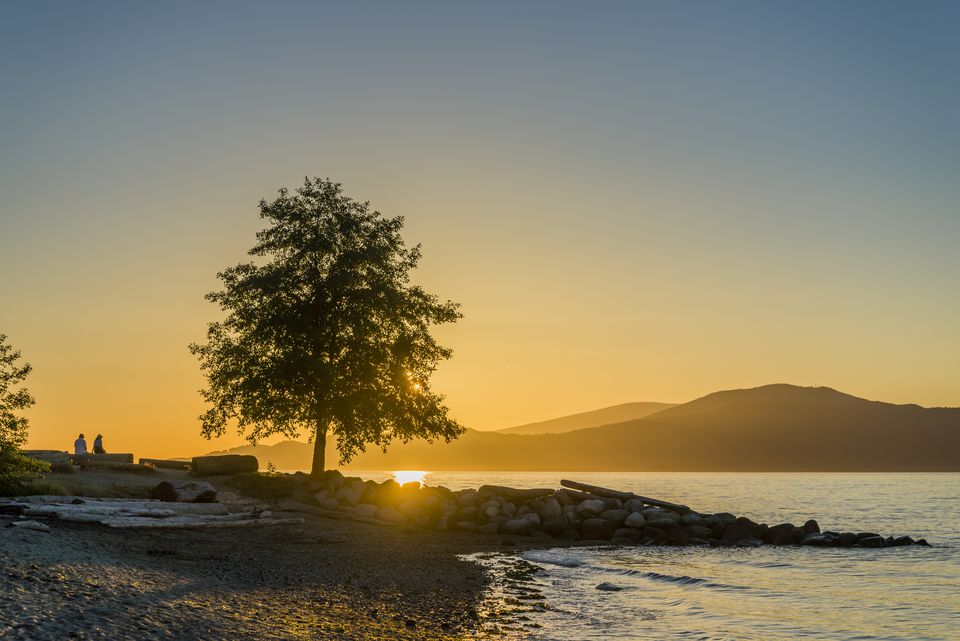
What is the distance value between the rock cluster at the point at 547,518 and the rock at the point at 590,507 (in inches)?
1.9

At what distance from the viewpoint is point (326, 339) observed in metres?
40.1

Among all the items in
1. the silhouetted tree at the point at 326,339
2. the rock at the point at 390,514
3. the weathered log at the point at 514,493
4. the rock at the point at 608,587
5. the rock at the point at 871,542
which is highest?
the silhouetted tree at the point at 326,339

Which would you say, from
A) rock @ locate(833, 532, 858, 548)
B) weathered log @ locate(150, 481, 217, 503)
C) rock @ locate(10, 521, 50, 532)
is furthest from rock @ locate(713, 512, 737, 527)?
rock @ locate(10, 521, 50, 532)

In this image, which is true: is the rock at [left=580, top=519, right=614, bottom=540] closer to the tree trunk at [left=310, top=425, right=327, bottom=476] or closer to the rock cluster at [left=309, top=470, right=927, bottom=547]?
the rock cluster at [left=309, top=470, right=927, bottom=547]

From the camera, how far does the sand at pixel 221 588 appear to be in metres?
11.5

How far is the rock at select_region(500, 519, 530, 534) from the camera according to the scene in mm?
35219

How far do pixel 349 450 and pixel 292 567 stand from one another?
68.0 feet

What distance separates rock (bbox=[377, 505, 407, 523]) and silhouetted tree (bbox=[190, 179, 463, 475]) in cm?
548

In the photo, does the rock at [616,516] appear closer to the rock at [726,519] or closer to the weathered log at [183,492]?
the rock at [726,519]

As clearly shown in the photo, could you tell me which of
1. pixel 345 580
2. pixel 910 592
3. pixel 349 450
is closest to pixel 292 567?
pixel 345 580

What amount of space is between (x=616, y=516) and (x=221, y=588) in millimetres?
25107

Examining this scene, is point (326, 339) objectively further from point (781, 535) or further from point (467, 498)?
point (781, 535)

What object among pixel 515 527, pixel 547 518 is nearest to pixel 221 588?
pixel 515 527

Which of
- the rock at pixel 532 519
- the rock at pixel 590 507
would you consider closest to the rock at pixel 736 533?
the rock at pixel 590 507
